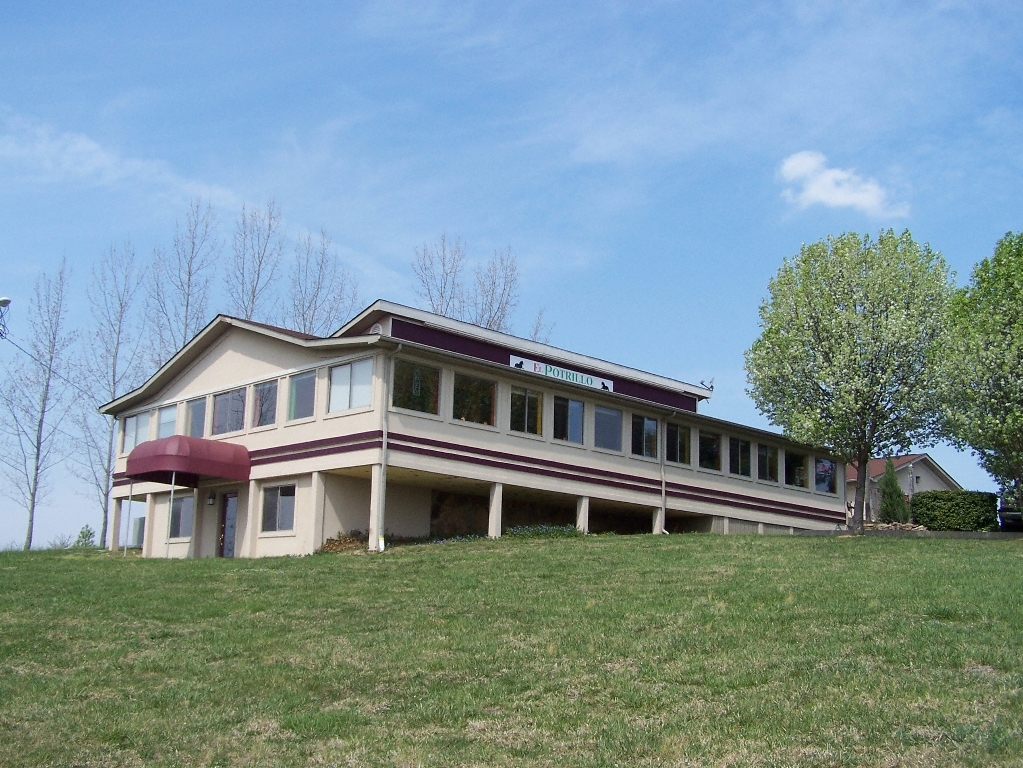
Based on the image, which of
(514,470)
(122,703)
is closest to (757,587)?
(122,703)

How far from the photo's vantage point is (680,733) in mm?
10445

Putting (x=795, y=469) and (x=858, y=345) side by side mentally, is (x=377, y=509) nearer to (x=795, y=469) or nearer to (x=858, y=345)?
(x=858, y=345)

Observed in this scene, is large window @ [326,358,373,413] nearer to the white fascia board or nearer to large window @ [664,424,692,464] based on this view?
the white fascia board

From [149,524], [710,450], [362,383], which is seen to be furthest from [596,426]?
[149,524]

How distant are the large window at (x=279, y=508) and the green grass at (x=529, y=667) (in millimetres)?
8220

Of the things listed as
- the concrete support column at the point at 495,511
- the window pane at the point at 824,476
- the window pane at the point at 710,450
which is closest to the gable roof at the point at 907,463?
the window pane at the point at 824,476

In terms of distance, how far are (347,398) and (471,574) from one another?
8.59 m

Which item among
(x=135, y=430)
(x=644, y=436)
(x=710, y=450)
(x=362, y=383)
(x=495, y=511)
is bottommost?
(x=495, y=511)

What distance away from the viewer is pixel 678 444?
35.7 m

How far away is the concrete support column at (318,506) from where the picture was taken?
28062 mm

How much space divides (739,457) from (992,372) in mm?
9943

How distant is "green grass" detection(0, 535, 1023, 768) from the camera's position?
10391 mm

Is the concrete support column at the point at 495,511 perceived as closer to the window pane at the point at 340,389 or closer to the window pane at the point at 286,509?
the window pane at the point at 340,389

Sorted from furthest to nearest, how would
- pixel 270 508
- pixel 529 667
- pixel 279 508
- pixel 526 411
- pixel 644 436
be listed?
pixel 644 436
pixel 526 411
pixel 270 508
pixel 279 508
pixel 529 667
